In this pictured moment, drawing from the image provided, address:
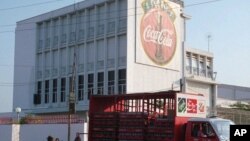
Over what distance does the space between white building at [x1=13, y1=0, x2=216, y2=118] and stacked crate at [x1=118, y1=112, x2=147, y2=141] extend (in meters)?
25.6

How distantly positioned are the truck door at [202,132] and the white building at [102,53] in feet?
89.2

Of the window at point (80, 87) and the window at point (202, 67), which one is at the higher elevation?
the window at point (202, 67)

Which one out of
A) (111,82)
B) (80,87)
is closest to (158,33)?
(111,82)

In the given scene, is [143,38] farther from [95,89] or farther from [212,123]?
[212,123]

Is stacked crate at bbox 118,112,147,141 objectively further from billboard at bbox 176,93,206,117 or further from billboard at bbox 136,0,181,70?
billboard at bbox 136,0,181,70

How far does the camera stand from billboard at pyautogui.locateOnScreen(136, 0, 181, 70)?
4412cm

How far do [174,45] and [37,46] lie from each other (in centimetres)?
1613

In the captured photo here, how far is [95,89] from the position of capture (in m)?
45.6

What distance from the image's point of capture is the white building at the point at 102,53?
43562mm

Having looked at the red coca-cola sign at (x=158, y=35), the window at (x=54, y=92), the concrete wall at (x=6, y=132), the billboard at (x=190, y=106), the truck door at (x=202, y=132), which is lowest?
the concrete wall at (x=6, y=132)

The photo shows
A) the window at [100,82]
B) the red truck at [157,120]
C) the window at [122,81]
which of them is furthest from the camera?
the window at [100,82]

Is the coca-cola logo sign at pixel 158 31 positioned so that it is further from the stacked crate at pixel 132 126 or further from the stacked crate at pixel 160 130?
the stacked crate at pixel 160 130

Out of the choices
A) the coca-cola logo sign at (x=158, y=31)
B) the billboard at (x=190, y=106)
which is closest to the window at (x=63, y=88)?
the coca-cola logo sign at (x=158, y=31)

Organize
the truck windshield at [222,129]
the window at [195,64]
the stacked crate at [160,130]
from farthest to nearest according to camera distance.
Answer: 1. the window at [195,64]
2. the stacked crate at [160,130]
3. the truck windshield at [222,129]
